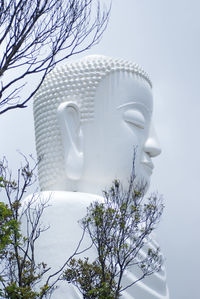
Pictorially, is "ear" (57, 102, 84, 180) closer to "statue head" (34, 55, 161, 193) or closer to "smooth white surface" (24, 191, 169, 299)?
"statue head" (34, 55, 161, 193)

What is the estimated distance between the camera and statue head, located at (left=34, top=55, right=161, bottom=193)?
7852mm

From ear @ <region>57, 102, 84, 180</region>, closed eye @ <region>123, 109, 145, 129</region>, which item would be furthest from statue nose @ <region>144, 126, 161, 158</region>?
ear @ <region>57, 102, 84, 180</region>

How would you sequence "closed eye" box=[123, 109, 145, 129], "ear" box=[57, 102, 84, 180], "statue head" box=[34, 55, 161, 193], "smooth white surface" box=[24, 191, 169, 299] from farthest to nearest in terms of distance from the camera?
"closed eye" box=[123, 109, 145, 129], "statue head" box=[34, 55, 161, 193], "ear" box=[57, 102, 84, 180], "smooth white surface" box=[24, 191, 169, 299]

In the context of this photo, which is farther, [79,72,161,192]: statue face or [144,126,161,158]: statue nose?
A: [144,126,161,158]: statue nose

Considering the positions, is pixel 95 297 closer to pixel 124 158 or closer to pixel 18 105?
pixel 18 105

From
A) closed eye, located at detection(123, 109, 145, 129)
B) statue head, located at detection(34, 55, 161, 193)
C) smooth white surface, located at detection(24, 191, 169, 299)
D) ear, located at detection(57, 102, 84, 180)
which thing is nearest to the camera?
smooth white surface, located at detection(24, 191, 169, 299)

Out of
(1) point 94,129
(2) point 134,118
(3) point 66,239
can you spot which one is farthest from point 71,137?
(3) point 66,239

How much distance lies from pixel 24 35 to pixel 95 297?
2.72m

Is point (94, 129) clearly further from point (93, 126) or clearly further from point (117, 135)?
point (117, 135)

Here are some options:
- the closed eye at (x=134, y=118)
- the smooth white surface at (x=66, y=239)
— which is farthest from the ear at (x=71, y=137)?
the closed eye at (x=134, y=118)

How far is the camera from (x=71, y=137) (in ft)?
26.0

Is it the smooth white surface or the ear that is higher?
the ear

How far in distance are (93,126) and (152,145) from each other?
0.97m

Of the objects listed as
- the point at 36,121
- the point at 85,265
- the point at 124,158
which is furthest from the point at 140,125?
the point at 85,265
